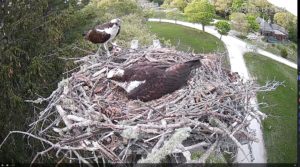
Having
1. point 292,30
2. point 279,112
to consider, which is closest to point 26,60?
point 279,112

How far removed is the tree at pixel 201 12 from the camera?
20.2m

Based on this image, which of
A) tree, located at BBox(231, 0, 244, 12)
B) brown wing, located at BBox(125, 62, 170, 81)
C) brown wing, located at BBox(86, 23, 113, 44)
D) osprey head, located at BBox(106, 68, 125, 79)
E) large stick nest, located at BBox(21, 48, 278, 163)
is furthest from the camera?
A: tree, located at BBox(231, 0, 244, 12)

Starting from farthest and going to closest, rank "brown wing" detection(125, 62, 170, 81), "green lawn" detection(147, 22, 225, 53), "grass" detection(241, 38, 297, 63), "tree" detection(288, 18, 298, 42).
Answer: "grass" detection(241, 38, 297, 63) < "green lawn" detection(147, 22, 225, 53) < "tree" detection(288, 18, 298, 42) < "brown wing" detection(125, 62, 170, 81)

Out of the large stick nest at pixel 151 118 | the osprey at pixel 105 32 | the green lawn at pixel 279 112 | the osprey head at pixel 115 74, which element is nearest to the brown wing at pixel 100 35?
the osprey at pixel 105 32

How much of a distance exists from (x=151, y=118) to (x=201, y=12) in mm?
15885

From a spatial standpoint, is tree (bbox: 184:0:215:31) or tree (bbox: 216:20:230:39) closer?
tree (bbox: 216:20:230:39)

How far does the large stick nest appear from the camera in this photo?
4402 millimetres

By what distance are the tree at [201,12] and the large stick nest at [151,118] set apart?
47.3 ft

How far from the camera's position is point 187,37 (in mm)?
20641

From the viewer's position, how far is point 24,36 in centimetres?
942

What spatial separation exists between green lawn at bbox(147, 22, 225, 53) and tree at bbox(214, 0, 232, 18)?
1.59m

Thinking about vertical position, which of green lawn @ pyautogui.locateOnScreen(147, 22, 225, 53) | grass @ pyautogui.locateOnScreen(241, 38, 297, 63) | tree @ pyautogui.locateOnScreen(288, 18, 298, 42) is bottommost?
green lawn @ pyautogui.locateOnScreen(147, 22, 225, 53)

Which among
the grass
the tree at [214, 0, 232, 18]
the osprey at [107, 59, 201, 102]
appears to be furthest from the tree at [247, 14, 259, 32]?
the osprey at [107, 59, 201, 102]

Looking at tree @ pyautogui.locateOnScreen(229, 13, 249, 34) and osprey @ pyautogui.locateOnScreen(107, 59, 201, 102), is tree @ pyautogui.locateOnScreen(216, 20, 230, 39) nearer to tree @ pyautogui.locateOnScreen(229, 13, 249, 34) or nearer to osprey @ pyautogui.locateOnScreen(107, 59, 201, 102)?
tree @ pyautogui.locateOnScreen(229, 13, 249, 34)
